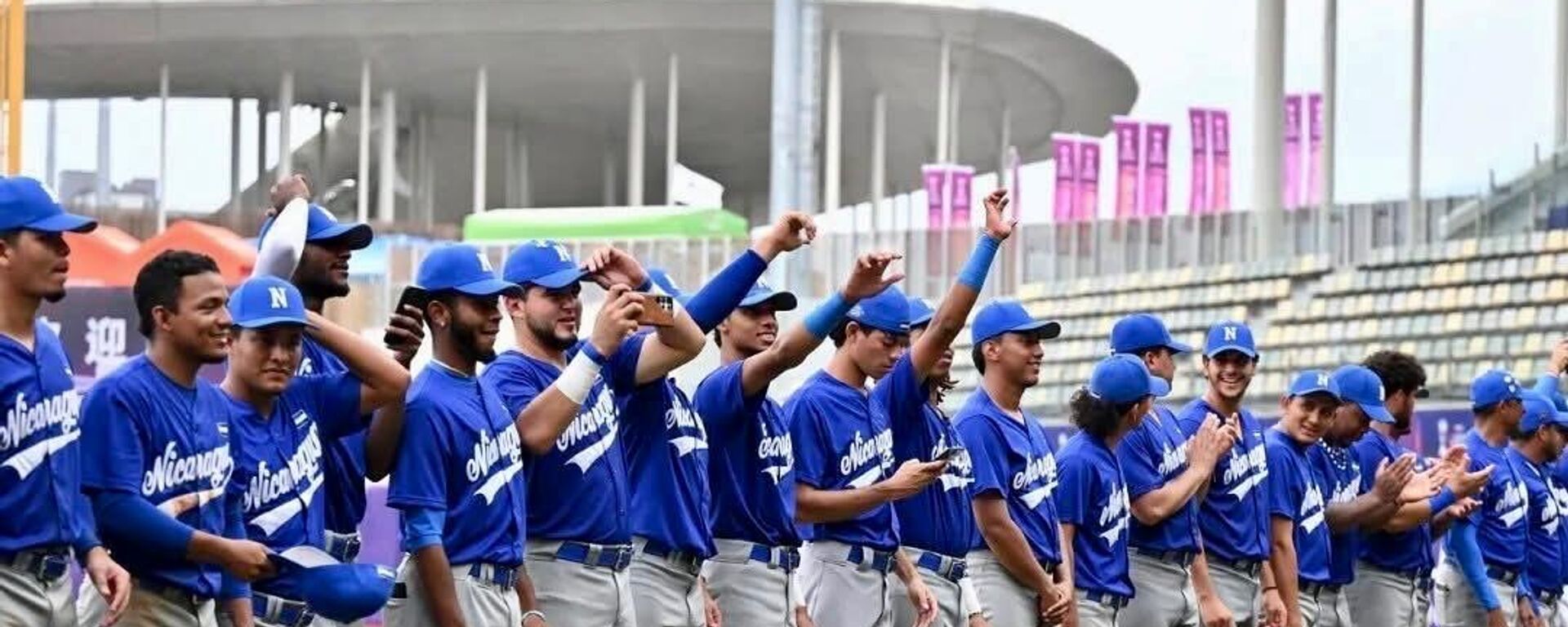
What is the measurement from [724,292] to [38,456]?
2.49 meters

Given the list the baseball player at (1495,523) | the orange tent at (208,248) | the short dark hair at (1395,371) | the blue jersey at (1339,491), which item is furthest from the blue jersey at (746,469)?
the orange tent at (208,248)

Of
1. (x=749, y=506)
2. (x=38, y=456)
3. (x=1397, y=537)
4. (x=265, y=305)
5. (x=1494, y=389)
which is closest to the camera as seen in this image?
(x=38, y=456)

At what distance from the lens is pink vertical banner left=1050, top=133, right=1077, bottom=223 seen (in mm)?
38844

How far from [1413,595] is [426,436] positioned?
6464 millimetres

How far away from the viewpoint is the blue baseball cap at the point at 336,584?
7.29m

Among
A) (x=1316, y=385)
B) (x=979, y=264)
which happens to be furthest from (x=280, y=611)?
(x=1316, y=385)

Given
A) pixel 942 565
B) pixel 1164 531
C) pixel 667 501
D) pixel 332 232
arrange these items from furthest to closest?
pixel 1164 531 < pixel 942 565 < pixel 667 501 < pixel 332 232

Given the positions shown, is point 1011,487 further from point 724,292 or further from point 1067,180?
point 1067,180

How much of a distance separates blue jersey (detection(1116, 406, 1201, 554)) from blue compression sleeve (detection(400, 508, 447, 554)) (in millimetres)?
4059

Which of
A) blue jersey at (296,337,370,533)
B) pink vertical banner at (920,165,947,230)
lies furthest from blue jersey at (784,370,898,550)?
pink vertical banner at (920,165,947,230)

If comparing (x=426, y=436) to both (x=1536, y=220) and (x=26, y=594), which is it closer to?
(x=26, y=594)

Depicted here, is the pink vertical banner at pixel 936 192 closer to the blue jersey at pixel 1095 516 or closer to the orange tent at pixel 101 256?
the orange tent at pixel 101 256

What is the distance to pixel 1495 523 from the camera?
46.8 feet

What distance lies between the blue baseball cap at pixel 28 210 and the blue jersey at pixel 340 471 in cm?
122
